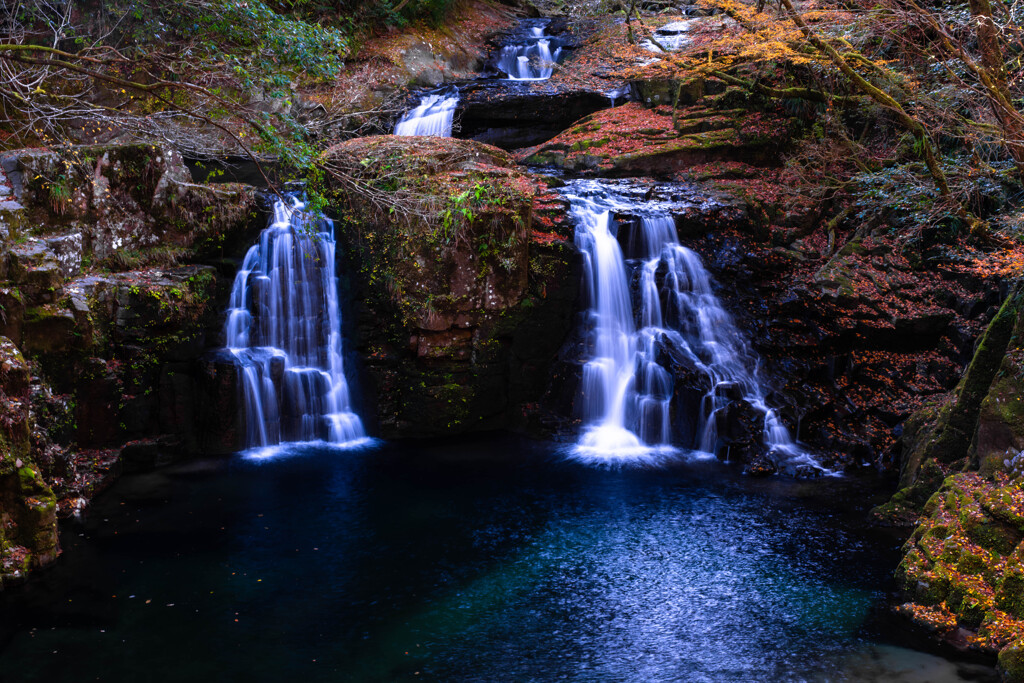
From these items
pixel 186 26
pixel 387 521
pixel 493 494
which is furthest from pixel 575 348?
pixel 186 26

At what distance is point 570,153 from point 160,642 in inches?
556

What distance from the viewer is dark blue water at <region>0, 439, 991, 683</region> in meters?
5.94

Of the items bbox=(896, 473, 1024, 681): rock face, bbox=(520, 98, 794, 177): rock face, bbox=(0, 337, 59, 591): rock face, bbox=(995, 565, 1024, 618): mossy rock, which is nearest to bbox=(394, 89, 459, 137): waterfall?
bbox=(520, 98, 794, 177): rock face

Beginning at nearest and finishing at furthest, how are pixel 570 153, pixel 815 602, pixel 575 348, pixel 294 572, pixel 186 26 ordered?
pixel 815 602 < pixel 294 572 < pixel 186 26 < pixel 575 348 < pixel 570 153

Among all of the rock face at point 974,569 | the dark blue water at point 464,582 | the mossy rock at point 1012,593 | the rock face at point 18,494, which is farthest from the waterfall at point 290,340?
the mossy rock at point 1012,593

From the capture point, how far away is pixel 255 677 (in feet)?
18.8

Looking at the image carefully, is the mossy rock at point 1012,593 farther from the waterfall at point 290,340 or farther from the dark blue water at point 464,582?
the waterfall at point 290,340

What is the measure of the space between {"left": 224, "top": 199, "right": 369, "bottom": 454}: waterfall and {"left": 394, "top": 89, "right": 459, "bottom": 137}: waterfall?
646cm

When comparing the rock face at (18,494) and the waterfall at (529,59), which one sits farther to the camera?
the waterfall at (529,59)

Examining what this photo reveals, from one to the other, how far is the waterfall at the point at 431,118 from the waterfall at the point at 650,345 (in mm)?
5795

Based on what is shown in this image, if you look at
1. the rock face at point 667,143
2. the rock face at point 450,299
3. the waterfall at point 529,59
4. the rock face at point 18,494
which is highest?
the waterfall at point 529,59

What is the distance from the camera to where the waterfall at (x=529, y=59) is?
22.2 m

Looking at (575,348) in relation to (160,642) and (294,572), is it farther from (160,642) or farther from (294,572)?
(160,642)

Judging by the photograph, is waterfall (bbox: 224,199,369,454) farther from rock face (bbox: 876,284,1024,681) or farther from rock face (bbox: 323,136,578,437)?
rock face (bbox: 876,284,1024,681)
